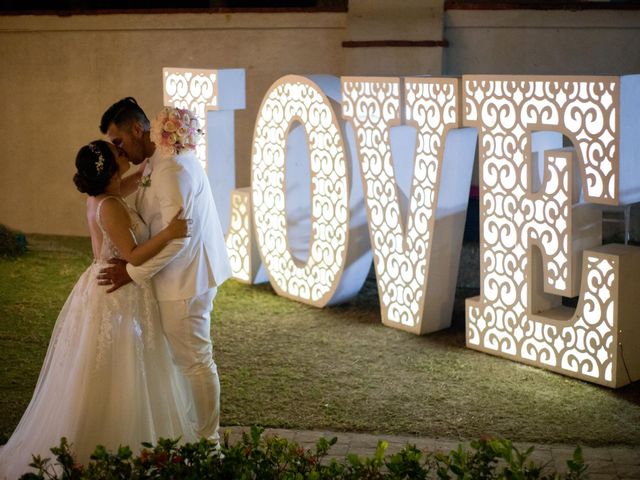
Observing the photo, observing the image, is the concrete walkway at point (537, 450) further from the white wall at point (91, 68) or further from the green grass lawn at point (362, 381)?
the white wall at point (91, 68)

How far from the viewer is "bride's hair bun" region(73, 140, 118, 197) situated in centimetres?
490

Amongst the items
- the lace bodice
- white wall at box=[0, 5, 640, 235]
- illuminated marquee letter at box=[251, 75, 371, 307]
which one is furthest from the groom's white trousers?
white wall at box=[0, 5, 640, 235]

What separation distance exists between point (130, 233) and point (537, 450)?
8.29 ft

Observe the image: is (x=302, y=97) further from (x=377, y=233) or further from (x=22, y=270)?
(x=22, y=270)

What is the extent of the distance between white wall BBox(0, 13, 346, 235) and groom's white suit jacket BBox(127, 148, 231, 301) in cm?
604

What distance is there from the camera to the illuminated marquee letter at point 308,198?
8.16 m

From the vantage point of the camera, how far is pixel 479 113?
276 inches

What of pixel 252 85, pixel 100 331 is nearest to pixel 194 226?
pixel 100 331

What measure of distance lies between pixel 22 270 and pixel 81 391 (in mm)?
5476

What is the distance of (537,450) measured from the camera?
18.2ft

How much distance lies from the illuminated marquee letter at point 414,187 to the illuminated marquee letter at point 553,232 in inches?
13.1

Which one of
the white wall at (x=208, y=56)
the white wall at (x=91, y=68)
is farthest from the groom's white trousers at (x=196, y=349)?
the white wall at (x=91, y=68)

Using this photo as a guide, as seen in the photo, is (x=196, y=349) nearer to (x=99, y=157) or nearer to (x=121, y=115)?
(x=99, y=157)

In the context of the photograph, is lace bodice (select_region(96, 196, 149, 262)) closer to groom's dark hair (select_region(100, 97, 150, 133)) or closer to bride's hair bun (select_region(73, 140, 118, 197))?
bride's hair bun (select_region(73, 140, 118, 197))
